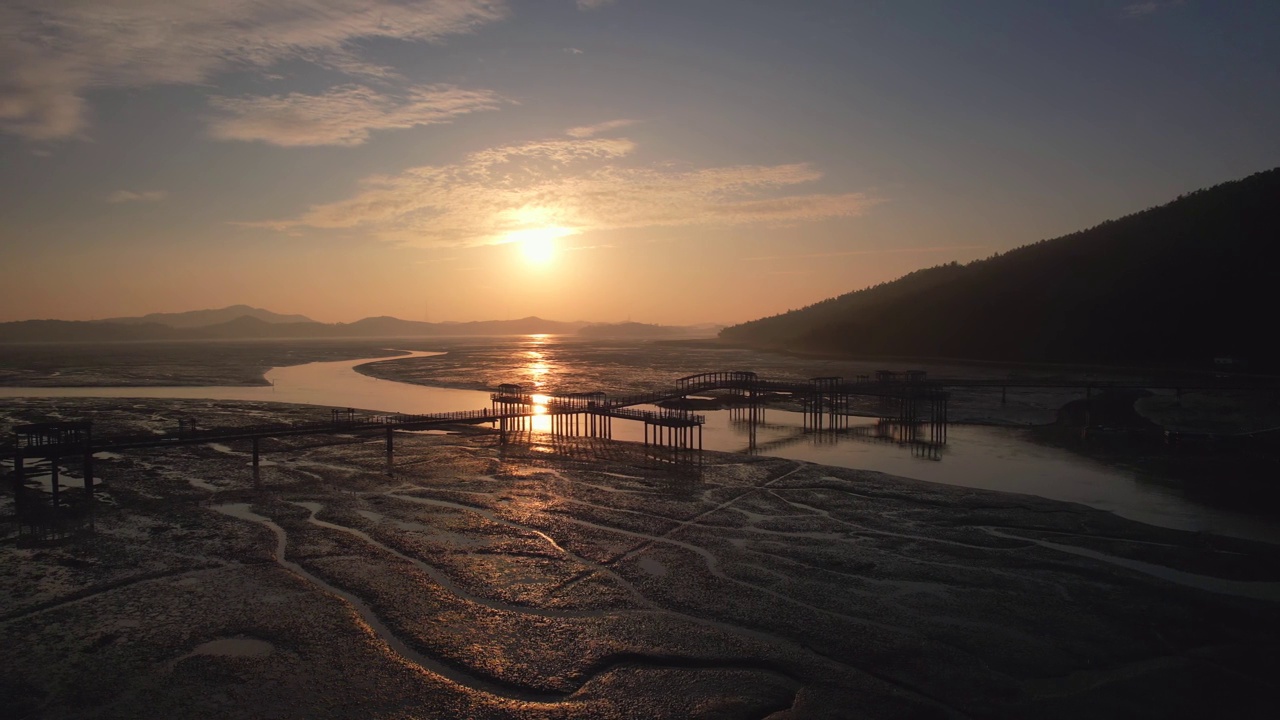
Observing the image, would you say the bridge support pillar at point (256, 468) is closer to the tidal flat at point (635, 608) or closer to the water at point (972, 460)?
the tidal flat at point (635, 608)

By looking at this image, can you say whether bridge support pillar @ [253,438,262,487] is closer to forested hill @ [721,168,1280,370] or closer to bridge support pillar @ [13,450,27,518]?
bridge support pillar @ [13,450,27,518]

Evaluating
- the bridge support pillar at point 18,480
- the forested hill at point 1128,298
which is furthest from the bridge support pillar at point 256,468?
the forested hill at point 1128,298

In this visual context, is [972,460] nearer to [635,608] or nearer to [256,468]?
[635,608]

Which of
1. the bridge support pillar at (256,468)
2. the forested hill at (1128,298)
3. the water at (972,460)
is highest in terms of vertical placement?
the forested hill at (1128,298)

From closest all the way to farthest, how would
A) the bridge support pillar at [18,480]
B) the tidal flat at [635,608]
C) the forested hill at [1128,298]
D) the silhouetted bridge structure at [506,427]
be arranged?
the tidal flat at [635,608], the bridge support pillar at [18,480], the silhouetted bridge structure at [506,427], the forested hill at [1128,298]

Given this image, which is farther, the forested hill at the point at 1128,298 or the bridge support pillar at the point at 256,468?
the forested hill at the point at 1128,298

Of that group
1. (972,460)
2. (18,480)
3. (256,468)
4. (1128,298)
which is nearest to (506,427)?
(256,468)

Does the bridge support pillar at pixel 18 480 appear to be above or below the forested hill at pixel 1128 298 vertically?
below
